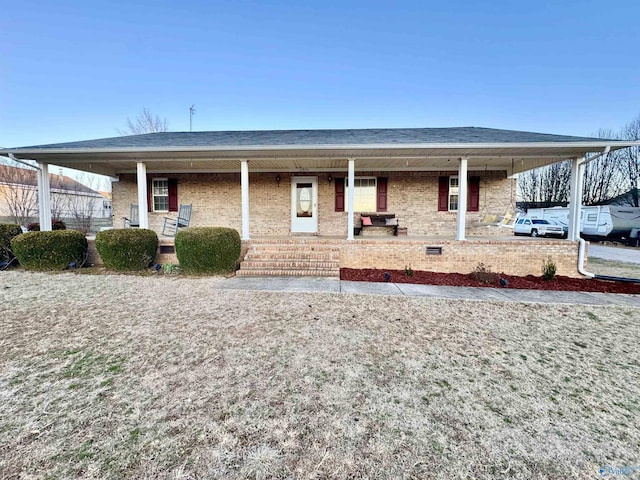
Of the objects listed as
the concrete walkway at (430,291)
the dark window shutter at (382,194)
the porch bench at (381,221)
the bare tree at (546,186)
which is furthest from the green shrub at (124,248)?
the bare tree at (546,186)

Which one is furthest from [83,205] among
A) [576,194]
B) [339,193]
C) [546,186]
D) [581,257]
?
[546,186]

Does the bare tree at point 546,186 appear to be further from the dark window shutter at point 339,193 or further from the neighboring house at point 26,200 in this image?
the neighboring house at point 26,200

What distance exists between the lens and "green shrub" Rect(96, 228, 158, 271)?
7012 millimetres

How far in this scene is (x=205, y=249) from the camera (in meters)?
6.76

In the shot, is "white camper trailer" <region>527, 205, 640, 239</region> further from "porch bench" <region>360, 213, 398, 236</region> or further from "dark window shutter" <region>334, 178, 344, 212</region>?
"dark window shutter" <region>334, 178, 344, 212</region>

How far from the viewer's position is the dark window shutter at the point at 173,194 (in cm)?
1059

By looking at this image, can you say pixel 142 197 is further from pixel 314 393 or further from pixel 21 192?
pixel 21 192

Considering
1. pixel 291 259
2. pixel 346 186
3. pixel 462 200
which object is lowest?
pixel 291 259

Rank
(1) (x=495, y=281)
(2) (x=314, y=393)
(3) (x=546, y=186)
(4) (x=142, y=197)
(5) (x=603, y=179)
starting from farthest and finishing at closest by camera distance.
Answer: (3) (x=546, y=186), (5) (x=603, y=179), (4) (x=142, y=197), (1) (x=495, y=281), (2) (x=314, y=393)

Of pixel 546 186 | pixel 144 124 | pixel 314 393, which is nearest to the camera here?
pixel 314 393

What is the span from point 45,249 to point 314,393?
8449 millimetres

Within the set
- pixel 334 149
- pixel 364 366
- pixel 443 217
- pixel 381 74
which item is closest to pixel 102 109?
pixel 381 74

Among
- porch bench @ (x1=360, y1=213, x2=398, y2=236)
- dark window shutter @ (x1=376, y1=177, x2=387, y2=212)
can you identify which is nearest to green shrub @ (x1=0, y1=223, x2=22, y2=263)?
porch bench @ (x1=360, y1=213, x2=398, y2=236)

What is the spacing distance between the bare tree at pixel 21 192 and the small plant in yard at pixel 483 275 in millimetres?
19856
